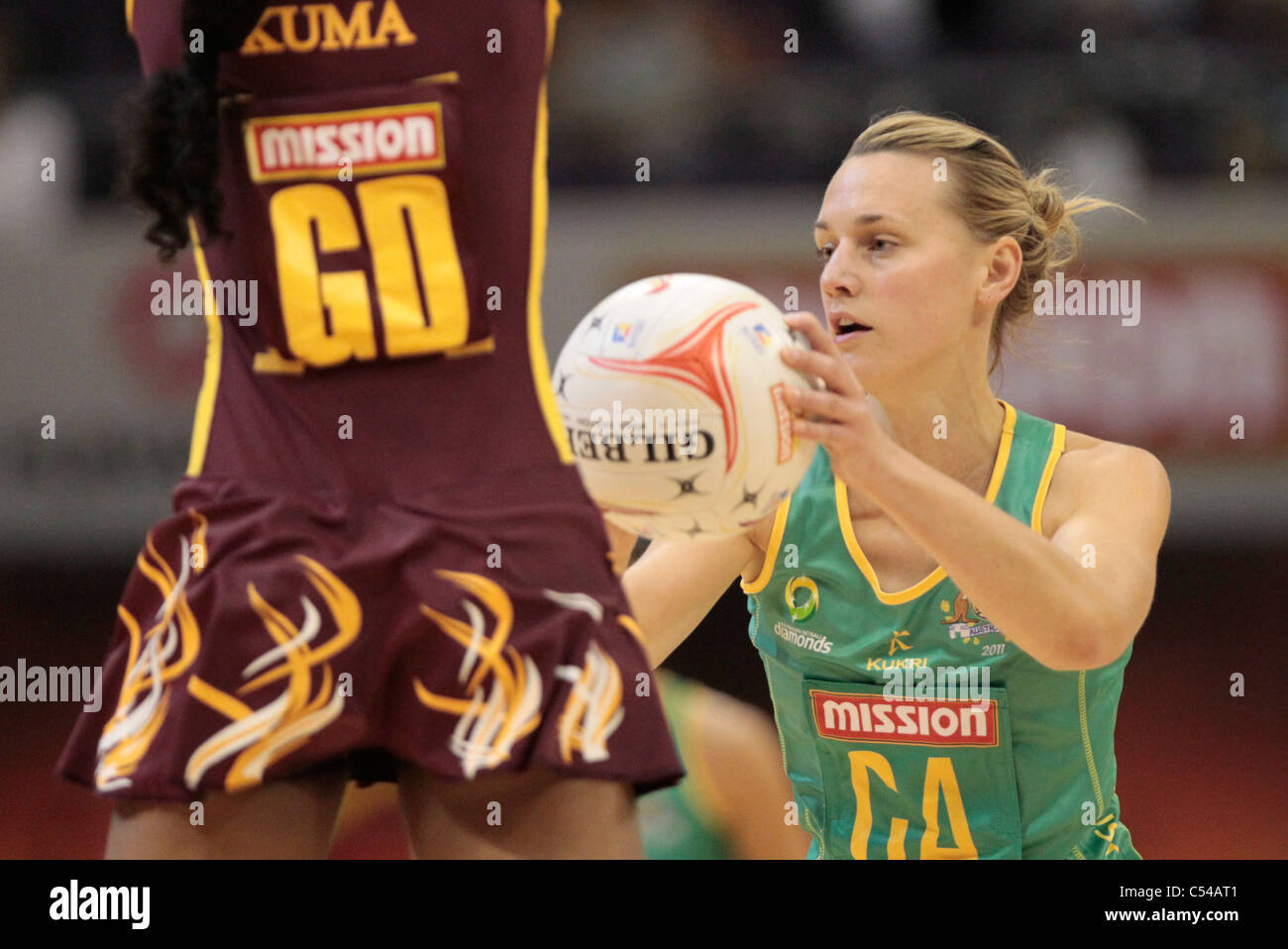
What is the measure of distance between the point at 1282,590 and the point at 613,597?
4.50 m

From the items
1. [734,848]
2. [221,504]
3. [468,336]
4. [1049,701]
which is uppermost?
[468,336]

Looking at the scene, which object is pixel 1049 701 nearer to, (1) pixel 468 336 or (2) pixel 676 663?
(1) pixel 468 336

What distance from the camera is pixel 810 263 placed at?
463 cm

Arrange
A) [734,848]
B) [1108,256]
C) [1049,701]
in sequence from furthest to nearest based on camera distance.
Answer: [1108,256], [734,848], [1049,701]

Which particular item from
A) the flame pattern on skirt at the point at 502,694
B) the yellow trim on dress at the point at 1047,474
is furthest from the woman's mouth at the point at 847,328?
the flame pattern on skirt at the point at 502,694

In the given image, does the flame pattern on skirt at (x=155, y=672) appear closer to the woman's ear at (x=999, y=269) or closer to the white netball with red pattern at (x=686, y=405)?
the white netball with red pattern at (x=686, y=405)

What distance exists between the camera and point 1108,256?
4680 mm

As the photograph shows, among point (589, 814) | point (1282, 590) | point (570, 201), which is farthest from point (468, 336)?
point (1282, 590)

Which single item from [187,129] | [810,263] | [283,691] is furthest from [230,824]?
[810,263]

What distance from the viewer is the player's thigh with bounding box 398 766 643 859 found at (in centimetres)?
137

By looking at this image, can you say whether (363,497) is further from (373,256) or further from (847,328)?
(847,328)

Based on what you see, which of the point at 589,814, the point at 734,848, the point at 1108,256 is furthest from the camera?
the point at 1108,256

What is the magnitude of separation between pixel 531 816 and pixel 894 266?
1.26 meters

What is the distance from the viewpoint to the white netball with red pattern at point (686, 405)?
1.69m
